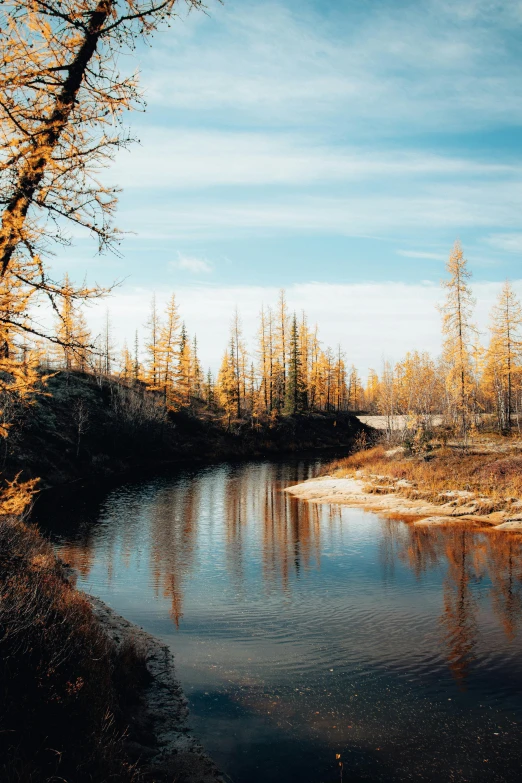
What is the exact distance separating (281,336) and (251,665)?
214 ft

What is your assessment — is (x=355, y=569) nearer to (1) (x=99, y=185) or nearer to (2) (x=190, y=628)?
(2) (x=190, y=628)

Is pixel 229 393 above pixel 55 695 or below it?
above

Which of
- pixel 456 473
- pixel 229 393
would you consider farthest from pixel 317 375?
pixel 456 473

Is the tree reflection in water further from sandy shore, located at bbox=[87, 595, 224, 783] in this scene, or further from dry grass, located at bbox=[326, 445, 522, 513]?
dry grass, located at bbox=[326, 445, 522, 513]

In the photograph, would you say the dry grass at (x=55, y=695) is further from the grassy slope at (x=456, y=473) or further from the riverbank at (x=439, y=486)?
the grassy slope at (x=456, y=473)

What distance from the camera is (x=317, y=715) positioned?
313 inches

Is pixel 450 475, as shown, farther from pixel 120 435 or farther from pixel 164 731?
pixel 120 435

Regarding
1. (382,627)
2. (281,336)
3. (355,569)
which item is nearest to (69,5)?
(382,627)

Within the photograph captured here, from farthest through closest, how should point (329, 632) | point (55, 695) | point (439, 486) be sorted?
point (439, 486) < point (329, 632) < point (55, 695)

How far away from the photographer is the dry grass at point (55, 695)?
16.3 feet

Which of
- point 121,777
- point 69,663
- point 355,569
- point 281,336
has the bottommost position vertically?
point 355,569

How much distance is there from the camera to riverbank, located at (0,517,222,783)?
510cm

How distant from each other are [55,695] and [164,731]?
8.12 ft

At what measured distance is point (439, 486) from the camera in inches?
1015
